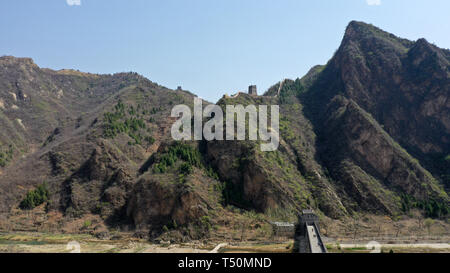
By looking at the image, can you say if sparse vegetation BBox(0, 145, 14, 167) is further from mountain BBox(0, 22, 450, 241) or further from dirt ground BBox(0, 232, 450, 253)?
dirt ground BBox(0, 232, 450, 253)

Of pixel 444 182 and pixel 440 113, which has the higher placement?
pixel 440 113

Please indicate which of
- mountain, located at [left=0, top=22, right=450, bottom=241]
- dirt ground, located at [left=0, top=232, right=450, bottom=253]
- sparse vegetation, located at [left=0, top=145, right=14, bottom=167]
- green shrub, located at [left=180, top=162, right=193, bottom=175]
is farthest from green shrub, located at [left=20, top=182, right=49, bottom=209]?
green shrub, located at [left=180, top=162, right=193, bottom=175]

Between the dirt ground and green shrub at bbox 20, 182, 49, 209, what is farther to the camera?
green shrub at bbox 20, 182, 49, 209

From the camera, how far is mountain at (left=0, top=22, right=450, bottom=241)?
203 ft

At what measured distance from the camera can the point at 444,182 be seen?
73312mm

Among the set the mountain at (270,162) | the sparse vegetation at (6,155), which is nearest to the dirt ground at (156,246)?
the mountain at (270,162)

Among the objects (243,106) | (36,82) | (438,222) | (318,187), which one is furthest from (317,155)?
(36,82)

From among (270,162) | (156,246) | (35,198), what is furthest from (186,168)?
(35,198)

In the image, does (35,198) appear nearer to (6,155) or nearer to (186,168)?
(186,168)

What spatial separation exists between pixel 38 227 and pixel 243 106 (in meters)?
52.9

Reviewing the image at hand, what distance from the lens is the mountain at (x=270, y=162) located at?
6200 cm

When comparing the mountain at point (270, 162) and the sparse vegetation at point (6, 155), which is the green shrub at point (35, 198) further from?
the sparse vegetation at point (6, 155)

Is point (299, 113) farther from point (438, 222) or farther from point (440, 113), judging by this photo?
point (438, 222)

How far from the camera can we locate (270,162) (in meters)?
69.1
